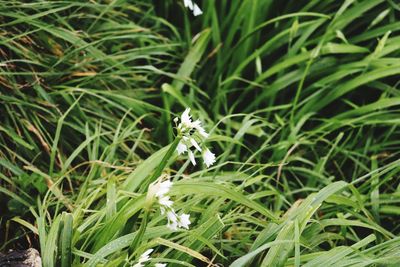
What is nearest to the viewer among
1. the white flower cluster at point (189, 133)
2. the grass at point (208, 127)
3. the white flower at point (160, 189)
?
the white flower at point (160, 189)

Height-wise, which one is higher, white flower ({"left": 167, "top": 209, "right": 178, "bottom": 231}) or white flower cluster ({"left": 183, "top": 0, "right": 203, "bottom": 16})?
white flower cluster ({"left": 183, "top": 0, "right": 203, "bottom": 16})

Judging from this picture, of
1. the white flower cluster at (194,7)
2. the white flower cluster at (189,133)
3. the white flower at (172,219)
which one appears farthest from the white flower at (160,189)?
the white flower cluster at (194,7)

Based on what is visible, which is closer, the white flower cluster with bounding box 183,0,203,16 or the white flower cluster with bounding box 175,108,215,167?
the white flower cluster with bounding box 175,108,215,167

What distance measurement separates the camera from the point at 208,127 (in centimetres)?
293

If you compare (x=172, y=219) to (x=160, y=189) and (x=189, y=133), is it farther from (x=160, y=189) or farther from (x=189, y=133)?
(x=189, y=133)

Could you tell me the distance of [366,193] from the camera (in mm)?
2775

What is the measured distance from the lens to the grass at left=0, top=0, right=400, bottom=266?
6.90 ft

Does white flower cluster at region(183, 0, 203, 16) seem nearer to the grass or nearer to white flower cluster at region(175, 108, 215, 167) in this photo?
the grass

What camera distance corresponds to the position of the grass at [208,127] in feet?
6.90

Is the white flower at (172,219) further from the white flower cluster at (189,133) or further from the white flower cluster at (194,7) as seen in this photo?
the white flower cluster at (194,7)

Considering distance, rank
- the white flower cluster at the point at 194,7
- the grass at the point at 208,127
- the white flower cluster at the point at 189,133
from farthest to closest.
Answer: the white flower cluster at the point at 194,7 < the grass at the point at 208,127 < the white flower cluster at the point at 189,133

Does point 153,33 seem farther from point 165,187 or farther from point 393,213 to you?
point 165,187

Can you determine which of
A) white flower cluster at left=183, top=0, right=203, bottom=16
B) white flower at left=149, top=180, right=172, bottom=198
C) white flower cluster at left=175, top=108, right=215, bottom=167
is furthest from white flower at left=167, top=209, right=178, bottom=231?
white flower cluster at left=183, top=0, right=203, bottom=16

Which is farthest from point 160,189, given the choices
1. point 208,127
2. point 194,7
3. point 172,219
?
point 208,127
